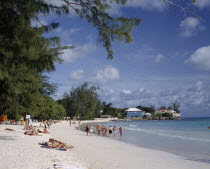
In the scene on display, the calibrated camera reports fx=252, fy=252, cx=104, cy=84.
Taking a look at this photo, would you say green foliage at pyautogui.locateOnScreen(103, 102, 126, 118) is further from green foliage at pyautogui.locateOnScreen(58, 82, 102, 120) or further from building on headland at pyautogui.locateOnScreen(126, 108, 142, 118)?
green foliage at pyautogui.locateOnScreen(58, 82, 102, 120)

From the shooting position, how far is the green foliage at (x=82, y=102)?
9156cm

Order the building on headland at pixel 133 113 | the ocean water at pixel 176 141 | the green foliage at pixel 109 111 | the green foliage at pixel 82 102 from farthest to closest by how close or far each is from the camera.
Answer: the building on headland at pixel 133 113 → the green foliage at pixel 109 111 → the green foliage at pixel 82 102 → the ocean water at pixel 176 141

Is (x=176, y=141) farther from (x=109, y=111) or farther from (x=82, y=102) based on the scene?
(x=109, y=111)

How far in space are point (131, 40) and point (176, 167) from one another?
7.88m

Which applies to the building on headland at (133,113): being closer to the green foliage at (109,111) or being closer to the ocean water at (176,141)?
the green foliage at (109,111)

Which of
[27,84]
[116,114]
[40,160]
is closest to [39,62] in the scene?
[40,160]

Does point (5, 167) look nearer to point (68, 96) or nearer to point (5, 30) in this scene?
point (5, 30)

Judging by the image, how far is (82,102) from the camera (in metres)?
93.0

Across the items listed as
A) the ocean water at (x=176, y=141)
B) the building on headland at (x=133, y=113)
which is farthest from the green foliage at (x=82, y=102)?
the building on headland at (x=133, y=113)

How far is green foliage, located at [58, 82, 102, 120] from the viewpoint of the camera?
300 feet

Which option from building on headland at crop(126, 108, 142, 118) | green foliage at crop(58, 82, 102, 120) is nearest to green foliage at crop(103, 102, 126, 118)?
building on headland at crop(126, 108, 142, 118)

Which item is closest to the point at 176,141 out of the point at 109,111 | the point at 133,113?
the point at 109,111

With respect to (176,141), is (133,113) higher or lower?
higher

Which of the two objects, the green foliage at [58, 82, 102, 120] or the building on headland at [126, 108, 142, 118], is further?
the building on headland at [126, 108, 142, 118]
